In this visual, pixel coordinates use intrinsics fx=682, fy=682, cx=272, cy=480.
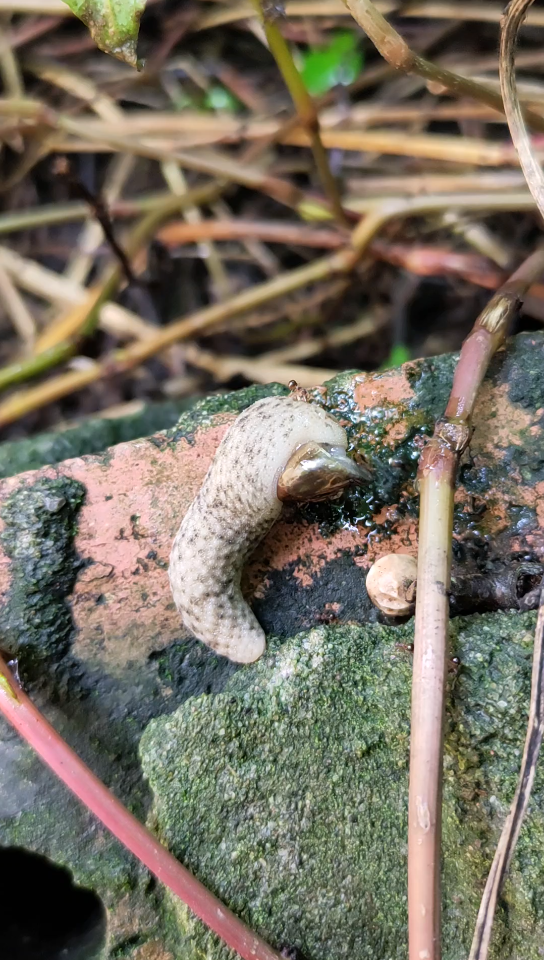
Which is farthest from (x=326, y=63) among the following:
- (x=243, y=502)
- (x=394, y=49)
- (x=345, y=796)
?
(x=345, y=796)

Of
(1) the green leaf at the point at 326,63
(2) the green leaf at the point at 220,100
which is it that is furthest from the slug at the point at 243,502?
(2) the green leaf at the point at 220,100

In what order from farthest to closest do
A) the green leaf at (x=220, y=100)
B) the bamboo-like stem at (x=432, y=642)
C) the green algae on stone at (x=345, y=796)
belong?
the green leaf at (x=220, y=100) < the green algae on stone at (x=345, y=796) < the bamboo-like stem at (x=432, y=642)

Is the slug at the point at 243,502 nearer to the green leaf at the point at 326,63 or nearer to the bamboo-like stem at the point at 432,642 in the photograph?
the bamboo-like stem at the point at 432,642

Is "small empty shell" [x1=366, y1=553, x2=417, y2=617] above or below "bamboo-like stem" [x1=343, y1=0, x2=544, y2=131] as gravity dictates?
below

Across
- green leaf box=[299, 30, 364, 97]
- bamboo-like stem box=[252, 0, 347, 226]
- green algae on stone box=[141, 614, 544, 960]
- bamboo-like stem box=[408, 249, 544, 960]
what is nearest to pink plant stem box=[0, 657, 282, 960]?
green algae on stone box=[141, 614, 544, 960]

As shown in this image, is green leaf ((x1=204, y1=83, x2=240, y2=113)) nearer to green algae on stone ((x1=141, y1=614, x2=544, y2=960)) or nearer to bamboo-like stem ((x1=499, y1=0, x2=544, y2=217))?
bamboo-like stem ((x1=499, y1=0, x2=544, y2=217))

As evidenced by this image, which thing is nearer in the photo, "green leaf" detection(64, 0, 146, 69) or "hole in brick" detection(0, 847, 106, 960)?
"green leaf" detection(64, 0, 146, 69)

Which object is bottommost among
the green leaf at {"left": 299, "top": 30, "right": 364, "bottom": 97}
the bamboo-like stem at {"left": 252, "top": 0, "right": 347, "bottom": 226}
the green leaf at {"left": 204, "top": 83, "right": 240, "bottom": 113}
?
the bamboo-like stem at {"left": 252, "top": 0, "right": 347, "bottom": 226}

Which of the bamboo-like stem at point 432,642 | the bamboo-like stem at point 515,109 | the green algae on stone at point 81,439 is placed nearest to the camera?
the bamboo-like stem at point 432,642
